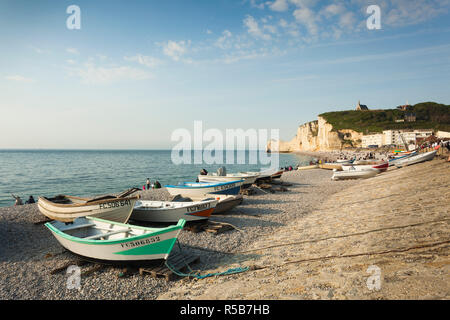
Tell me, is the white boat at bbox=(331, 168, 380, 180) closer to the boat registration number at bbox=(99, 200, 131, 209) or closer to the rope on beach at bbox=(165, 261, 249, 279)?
the rope on beach at bbox=(165, 261, 249, 279)

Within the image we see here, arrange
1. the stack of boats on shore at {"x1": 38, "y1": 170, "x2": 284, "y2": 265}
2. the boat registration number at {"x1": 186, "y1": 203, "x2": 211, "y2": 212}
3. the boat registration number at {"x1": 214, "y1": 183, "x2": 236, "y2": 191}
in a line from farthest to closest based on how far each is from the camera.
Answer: the boat registration number at {"x1": 214, "y1": 183, "x2": 236, "y2": 191}, the boat registration number at {"x1": 186, "y1": 203, "x2": 211, "y2": 212}, the stack of boats on shore at {"x1": 38, "y1": 170, "x2": 284, "y2": 265}

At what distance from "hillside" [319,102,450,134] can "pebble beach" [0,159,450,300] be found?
133738mm

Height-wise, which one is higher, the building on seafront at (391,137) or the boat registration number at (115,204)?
the building on seafront at (391,137)

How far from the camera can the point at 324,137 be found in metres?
141

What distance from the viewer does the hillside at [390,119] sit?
403ft

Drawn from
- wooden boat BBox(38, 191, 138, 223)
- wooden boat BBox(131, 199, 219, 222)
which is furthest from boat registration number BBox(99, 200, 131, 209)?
wooden boat BBox(131, 199, 219, 222)

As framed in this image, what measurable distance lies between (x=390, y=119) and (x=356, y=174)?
140 meters

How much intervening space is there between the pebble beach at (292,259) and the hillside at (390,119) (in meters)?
134

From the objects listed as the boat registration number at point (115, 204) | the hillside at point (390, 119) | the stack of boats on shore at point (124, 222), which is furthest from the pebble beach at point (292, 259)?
the hillside at point (390, 119)

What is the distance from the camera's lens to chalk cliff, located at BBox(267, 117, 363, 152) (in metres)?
130

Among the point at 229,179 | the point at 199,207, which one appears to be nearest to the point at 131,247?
the point at 199,207

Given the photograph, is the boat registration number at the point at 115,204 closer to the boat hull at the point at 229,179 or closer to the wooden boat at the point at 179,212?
the wooden boat at the point at 179,212

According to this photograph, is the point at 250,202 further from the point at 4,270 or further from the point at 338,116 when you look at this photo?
the point at 338,116
